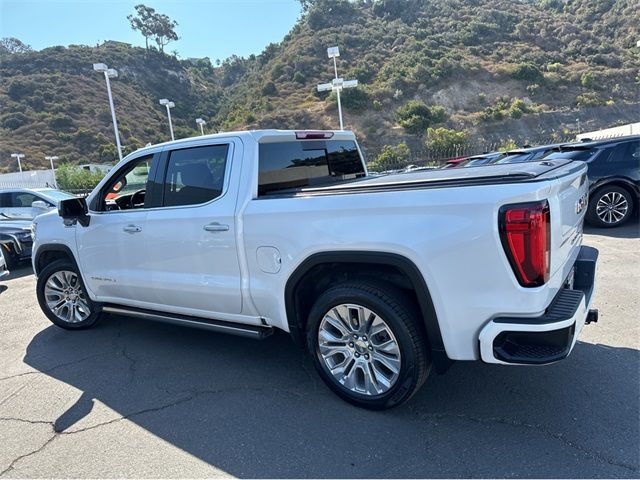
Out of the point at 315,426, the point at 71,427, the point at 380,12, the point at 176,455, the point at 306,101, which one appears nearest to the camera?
the point at 176,455

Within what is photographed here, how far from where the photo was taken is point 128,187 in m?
4.68

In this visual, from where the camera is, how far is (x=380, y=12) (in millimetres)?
84875

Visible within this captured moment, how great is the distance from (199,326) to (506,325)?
2461 mm

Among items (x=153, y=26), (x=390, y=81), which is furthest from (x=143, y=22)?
(x=390, y=81)

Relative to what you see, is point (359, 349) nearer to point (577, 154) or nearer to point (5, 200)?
point (577, 154)

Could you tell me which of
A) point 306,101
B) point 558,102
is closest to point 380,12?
point 306,101

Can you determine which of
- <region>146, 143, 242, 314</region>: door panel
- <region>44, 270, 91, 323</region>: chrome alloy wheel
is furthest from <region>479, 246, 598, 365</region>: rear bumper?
<region>44, 270, 91, 323</region>: chrome alloy wheel

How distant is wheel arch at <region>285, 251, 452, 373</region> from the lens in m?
2.62

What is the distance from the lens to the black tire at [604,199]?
314 inches

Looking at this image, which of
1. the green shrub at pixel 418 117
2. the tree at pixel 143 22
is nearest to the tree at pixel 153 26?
the tree at pixel 143 22

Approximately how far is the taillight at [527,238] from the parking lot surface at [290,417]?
40.2 inches

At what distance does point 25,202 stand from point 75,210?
26.1ft

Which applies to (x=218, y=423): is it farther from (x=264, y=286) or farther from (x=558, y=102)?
(x=558, y=102)

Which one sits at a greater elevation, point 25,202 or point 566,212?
point 25,202
